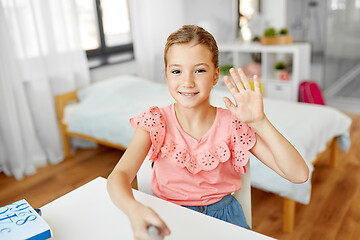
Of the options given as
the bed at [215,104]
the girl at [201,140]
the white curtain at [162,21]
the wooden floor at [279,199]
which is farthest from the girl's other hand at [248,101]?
the white curtain at [162,21]

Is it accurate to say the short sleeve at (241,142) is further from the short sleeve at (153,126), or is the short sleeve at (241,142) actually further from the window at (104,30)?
the window at (104,30)

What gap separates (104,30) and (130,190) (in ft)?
9.01

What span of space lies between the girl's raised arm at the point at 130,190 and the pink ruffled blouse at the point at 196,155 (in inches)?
1.5

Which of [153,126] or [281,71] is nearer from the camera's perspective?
[153,126]

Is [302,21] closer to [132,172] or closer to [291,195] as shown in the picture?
[291,195]

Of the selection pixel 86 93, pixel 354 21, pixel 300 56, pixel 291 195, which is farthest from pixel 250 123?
pixel 354 21

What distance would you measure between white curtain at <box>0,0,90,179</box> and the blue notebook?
182 centimetres

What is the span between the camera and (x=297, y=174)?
91 centimetres

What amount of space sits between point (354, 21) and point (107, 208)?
3.86 metres

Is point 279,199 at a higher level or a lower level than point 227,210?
lower

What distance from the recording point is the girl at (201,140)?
0.89 meters

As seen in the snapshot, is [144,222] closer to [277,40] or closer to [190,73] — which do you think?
[190,73]

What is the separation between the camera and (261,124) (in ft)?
2.89

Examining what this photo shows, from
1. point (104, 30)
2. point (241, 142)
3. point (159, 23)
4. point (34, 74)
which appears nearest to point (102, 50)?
point (104, 30)
